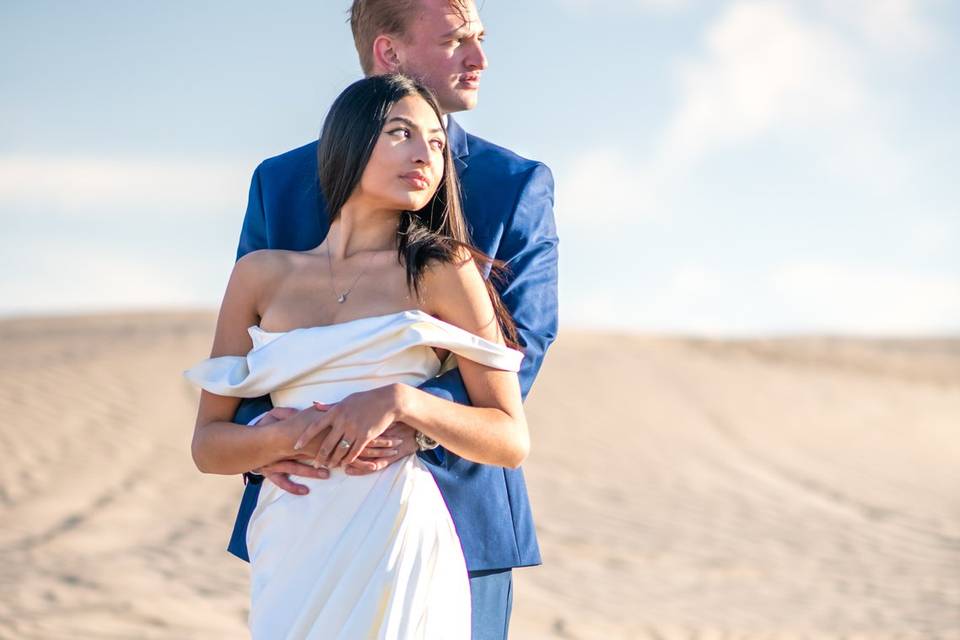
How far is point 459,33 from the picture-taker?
3.33 m

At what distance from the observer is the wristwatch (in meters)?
2.58

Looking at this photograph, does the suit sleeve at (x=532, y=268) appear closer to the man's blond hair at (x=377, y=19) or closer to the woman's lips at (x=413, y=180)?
the woman's lips at (x=413, y=180)

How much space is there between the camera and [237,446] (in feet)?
8.57

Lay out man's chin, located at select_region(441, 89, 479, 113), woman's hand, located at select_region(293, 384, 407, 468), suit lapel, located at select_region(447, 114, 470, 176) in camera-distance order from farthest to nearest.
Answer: man's chin, located at select_region(441, 89, 479, 113), suit lapel, located at select_region(447, 114, 470, 176), woman's hand, located at select_region(293, 384, 407, 468)

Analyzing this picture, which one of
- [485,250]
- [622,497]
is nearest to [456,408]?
[485,250]

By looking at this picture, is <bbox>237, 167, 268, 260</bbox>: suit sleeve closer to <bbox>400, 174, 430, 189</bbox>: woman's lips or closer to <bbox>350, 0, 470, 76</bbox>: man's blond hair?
<bbox>350, 0, 470, 76</bbox>: man's blond hair

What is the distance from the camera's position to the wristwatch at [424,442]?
258cm

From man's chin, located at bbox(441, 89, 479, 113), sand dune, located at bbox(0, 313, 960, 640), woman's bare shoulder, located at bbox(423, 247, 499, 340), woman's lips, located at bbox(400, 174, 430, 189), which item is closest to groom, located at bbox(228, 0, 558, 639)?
man's chin, located at bbox(441, 89, 479, 113)

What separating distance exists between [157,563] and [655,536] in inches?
179

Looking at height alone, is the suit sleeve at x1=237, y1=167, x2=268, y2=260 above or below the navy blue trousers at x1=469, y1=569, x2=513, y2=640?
above

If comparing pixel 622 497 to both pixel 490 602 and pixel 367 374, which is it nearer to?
pixel 490 602

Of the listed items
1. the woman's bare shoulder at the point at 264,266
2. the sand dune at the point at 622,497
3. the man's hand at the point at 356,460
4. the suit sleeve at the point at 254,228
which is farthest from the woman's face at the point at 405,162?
the sand dune at the point at 622,497

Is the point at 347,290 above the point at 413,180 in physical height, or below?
below

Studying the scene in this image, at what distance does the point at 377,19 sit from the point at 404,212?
90 cm
